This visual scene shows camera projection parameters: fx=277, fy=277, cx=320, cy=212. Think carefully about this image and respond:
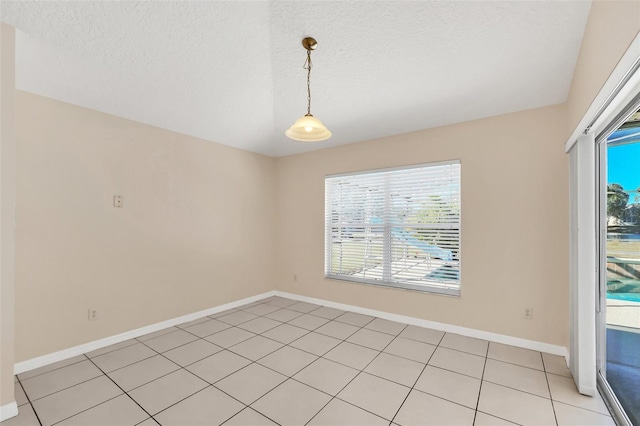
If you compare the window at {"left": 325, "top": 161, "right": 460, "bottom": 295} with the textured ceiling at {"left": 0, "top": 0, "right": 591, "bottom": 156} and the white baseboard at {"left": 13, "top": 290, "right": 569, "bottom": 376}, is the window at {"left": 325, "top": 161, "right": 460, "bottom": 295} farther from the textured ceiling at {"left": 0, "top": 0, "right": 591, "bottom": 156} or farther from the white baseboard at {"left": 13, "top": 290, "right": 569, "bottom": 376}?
the textured ceiling at {"left": 0, "top": 0, "right": 591, "bottom": 156}

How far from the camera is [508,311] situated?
119 inches

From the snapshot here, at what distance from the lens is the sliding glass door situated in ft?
6.08

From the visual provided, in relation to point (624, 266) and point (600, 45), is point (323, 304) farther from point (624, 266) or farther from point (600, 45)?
point (600, 45)

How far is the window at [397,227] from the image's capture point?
3.44 meters

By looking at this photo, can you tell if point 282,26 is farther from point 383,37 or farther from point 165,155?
point 165,155

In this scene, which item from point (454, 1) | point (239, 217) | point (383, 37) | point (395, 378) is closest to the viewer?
point (454, 1)

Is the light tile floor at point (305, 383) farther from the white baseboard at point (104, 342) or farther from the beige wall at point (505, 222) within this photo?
the beige wall at point (505, 222)

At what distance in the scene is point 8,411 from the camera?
190cm

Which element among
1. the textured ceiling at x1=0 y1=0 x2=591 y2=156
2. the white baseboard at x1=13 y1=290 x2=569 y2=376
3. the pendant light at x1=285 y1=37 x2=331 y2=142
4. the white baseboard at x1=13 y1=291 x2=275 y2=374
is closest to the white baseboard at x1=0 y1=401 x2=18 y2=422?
the white baseboard at x1=13 y1=290 x2=569 y2=376

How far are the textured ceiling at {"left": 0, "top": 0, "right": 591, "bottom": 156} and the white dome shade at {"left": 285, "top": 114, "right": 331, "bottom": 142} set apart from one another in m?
0.80

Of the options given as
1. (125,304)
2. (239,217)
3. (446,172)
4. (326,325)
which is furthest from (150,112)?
(446,172)

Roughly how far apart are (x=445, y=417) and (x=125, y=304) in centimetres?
335

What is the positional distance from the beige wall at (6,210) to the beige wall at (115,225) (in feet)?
2.44

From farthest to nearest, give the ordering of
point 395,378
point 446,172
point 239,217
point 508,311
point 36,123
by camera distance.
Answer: point 239,217 → point 446,172 → point 508,311 → point 36,123 → point 395,378
